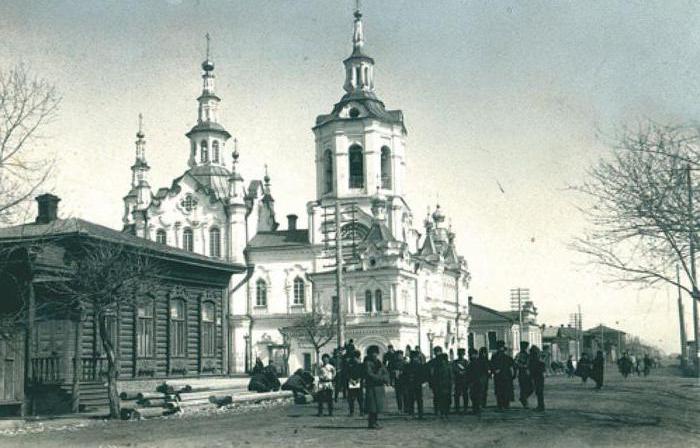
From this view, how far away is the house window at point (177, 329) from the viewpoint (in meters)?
30.4

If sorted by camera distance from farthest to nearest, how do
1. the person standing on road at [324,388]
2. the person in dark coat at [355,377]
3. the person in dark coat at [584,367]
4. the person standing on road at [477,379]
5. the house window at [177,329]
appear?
1. the person in dark coat at [584,367]
2. the house window at [177,329]
3. the person standing on road at [324,388]
4. the person standing on road at [477,379]
5. the person in dark coat at [355,377]

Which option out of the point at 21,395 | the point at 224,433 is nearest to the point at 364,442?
the point at 224,433

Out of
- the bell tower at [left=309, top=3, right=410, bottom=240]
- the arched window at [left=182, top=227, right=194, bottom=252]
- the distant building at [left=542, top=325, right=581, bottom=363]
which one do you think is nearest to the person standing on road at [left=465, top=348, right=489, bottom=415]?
the bell tower at [left=309, top=3, right=410, bottom=240]

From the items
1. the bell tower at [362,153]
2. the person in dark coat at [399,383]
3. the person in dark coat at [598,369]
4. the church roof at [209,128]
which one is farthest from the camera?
the church roof at [209,128]

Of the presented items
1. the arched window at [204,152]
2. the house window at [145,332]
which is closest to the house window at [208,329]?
the house window at [145,332]

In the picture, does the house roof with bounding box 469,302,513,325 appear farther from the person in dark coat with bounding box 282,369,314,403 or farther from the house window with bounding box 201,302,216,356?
the person in dark coat with bounding box 282,369,314,403

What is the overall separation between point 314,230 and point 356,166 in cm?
620

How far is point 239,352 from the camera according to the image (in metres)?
71.6

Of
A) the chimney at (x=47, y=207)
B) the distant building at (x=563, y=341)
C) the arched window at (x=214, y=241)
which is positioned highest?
the arched window at (x=214, y=241)

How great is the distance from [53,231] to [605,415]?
46.9 feet

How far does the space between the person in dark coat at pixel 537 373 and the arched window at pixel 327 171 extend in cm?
5172

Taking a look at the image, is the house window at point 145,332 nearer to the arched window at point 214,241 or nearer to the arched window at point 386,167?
the arched window at point 214,241

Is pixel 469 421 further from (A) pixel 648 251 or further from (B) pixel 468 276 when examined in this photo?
(B) pixel 468 276

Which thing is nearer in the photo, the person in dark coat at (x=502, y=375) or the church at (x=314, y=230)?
the person in dark coat at (x=502, y=375)
